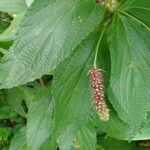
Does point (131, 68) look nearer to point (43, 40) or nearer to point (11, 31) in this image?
point (43, 40)

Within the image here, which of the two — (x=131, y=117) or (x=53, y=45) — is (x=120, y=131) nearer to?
(x=131, y=117)

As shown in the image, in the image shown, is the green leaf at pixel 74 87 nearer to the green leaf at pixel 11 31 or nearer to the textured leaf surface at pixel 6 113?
the green leaf at pixel 11 31

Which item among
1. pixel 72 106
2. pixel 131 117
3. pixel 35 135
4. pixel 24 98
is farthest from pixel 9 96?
pixel 131 117

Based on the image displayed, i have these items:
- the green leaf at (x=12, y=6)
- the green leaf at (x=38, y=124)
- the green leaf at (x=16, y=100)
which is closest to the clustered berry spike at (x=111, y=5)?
the green leaf at (x=38, y=124)

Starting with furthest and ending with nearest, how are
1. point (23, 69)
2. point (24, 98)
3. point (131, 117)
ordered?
point (24, 98)
point (131, 117)
point (23, 69)

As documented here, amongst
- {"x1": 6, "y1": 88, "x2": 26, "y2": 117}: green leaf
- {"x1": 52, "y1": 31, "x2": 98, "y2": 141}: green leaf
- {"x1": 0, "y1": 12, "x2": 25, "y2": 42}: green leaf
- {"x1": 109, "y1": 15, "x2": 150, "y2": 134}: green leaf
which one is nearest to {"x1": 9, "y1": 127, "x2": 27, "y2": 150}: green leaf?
{"x1": 6, "y1": 88, "x2": 26, "y2": 117}: green leaf
